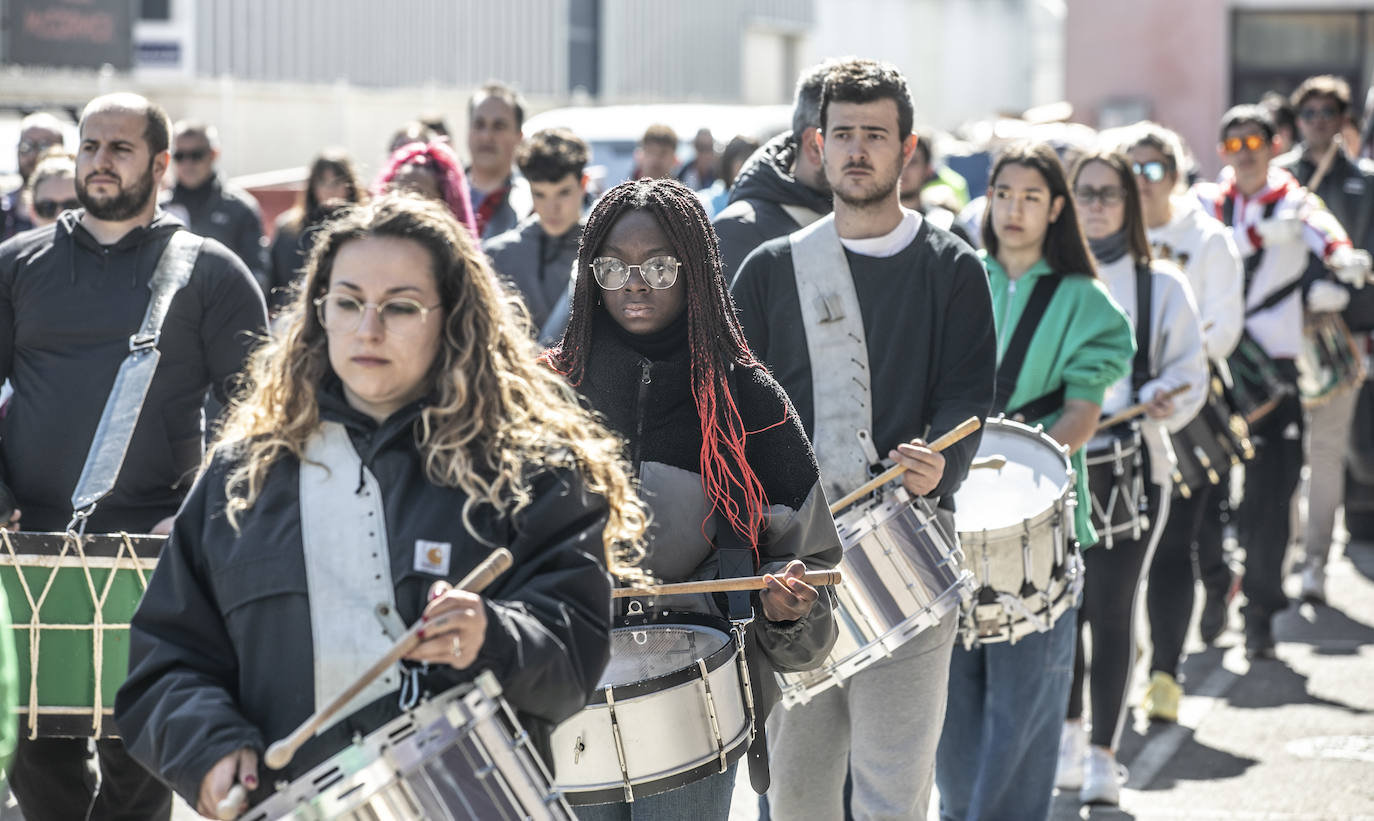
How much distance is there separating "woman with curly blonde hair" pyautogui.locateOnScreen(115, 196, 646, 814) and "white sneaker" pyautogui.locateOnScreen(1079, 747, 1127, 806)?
3771 millimetres

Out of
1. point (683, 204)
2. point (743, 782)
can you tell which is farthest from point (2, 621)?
point (743, 782)

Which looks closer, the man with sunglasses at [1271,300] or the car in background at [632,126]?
the man with sunglasses at [1271,300]

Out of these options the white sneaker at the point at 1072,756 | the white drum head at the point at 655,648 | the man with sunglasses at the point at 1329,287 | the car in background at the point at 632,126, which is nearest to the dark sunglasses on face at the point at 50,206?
the white sneaker at the point at 1072,756

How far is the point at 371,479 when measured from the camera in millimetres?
2889

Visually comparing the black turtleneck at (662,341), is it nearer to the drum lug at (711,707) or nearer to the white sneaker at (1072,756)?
the drum lug at (711,707)

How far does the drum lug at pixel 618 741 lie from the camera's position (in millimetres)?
3461

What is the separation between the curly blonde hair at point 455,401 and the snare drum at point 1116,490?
3379 mm

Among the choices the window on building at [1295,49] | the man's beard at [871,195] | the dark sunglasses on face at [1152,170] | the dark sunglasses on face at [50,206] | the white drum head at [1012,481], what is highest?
the window on building at [1295,49]

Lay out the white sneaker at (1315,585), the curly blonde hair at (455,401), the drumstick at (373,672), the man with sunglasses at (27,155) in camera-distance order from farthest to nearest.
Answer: the white sneaker at (1315,585) < the man with sunglasses at (27,155) < the curly blonde hair at (455,401) < the drumstick at (373,672)

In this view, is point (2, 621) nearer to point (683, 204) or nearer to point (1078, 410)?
point (683, 204)

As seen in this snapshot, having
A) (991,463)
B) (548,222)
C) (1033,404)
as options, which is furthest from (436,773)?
(548,222)

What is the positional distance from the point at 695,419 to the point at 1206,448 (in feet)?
13.7

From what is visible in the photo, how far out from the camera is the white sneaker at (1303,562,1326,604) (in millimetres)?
9586

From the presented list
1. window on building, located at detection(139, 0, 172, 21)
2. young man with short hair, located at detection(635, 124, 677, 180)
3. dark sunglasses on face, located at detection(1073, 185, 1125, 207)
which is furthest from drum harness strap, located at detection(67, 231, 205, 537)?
window on building, located at detection(139, 0, 172, 21)
